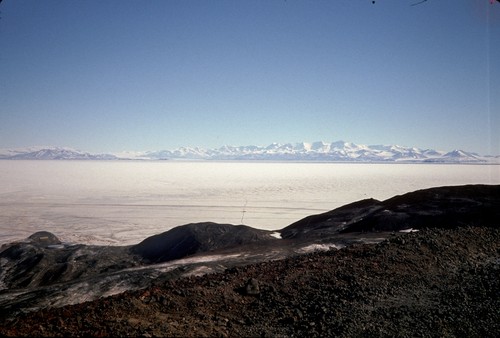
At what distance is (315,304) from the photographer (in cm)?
534

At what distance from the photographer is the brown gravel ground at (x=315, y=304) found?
14.4 feet

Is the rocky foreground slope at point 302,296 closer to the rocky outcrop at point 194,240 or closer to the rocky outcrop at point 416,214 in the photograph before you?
the rocky outcrop at point 416,214

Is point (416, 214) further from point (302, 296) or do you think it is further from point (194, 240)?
point (302, 296)

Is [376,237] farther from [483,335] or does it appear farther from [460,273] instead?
[483,335]

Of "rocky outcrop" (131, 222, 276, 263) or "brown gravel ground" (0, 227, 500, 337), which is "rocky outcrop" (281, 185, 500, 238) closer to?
"rocky outcrop" (131, 222, 276, 263)

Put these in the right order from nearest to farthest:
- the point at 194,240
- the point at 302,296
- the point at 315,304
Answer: the point at 315,304 → the point at 302,296 → the point at 194,240

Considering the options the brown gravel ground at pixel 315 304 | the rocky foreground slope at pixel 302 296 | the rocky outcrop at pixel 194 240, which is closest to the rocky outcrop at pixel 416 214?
the rocky outcrop at pixel 194 240

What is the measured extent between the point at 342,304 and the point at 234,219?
839 inches

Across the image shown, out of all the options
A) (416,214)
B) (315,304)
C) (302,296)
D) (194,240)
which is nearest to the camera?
(315,304)

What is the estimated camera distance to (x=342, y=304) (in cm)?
532

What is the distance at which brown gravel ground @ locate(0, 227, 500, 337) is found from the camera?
4.38m

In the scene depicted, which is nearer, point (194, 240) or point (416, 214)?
point (416, 214)

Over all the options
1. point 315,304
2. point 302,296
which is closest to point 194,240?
point 302,296

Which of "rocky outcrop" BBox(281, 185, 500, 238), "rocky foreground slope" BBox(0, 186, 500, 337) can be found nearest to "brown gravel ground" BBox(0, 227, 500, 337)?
"rocky foreground slope" BBox(0, 186, 500, 337)
